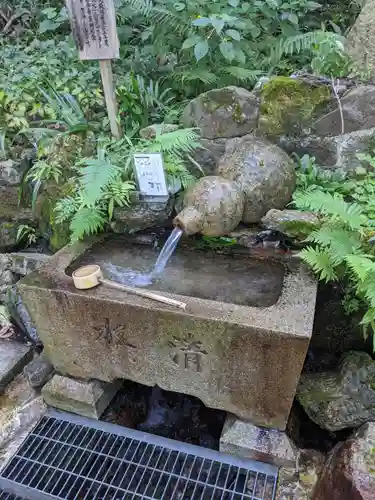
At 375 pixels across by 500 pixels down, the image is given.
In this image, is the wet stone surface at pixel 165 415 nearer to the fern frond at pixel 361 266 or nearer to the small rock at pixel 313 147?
the fern frond at pixel 361 266

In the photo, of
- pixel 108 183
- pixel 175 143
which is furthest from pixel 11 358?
pixel 175 143

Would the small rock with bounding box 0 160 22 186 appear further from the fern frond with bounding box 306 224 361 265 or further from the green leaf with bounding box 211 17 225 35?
the fern frond with bounding box 306 224 361 265

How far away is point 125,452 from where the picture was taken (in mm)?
2725

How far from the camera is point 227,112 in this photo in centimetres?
332

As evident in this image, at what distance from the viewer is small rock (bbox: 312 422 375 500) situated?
2012mm

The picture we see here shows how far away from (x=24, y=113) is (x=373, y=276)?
12.6 ft

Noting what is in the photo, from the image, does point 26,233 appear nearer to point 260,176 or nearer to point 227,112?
point 227,112

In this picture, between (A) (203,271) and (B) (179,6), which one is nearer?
(A) (203,271)

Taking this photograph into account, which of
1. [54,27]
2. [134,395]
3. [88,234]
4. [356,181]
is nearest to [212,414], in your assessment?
[134,395]

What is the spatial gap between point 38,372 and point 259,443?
1869 millimetres

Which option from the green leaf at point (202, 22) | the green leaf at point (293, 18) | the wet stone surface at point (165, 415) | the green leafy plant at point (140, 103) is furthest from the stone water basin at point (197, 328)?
the green leaf at point (293, 18)

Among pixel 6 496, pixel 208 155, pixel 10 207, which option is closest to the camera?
pixel 6 496

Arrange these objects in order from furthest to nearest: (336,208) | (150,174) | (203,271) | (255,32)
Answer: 1. (255,32)
2. (150,174)
3. (203,271)
4. (336,208)

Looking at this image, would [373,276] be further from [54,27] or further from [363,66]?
[54,27]
